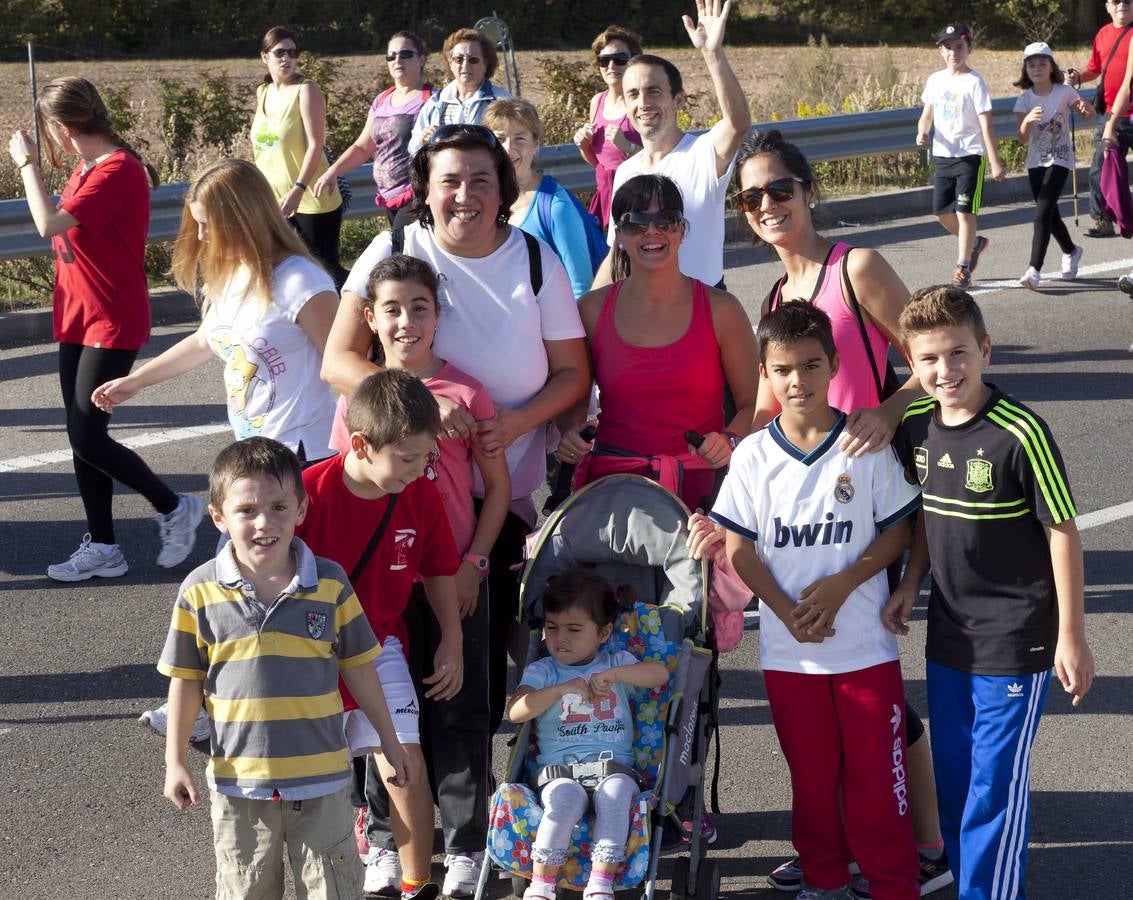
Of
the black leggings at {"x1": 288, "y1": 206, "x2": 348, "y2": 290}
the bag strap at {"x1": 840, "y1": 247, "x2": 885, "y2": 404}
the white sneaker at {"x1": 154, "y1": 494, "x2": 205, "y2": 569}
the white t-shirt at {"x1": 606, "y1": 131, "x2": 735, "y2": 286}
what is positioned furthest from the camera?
the black leggings at {"x1": 288, "y1": 206, "x2": 348, "y2": 290}

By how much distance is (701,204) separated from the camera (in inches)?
245

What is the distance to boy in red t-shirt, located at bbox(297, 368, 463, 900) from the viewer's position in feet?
12.7

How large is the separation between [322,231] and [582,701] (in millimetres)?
6810

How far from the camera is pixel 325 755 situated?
140 inches

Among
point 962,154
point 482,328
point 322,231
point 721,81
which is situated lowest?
point 482,328

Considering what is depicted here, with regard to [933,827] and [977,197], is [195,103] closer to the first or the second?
[977,197]

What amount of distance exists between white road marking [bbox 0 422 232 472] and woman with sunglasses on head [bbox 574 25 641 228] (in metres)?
2.47

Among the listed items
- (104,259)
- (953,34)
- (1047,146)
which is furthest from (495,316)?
(953,34)

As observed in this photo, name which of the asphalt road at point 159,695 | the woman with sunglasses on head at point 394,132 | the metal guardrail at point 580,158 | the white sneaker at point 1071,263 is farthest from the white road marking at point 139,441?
the white sneaker at point 1071,263

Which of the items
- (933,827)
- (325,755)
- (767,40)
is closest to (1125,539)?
(933,827)

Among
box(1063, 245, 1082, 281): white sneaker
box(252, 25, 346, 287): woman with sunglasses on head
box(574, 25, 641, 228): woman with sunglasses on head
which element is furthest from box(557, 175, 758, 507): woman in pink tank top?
box(1063, 245, 1082, 281): white sneaker

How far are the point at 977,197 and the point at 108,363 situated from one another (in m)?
7.32

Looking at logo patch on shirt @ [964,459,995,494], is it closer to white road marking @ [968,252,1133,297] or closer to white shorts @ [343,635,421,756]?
white shorts @ [343,635,421,756]

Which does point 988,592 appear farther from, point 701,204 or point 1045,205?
point 1045,205
